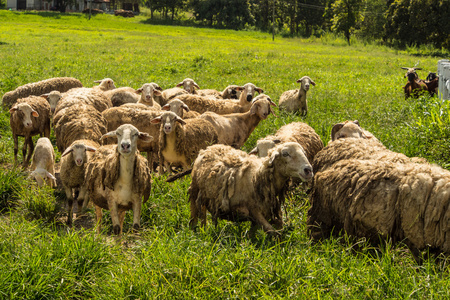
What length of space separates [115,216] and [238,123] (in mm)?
4187

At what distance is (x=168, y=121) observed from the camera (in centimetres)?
800

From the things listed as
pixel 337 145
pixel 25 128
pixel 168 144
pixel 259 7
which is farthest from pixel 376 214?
pixel 259 7

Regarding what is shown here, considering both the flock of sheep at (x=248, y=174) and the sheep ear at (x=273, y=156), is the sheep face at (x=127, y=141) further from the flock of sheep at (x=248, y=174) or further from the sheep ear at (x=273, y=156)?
the sheep ear at (x=273, y=156)

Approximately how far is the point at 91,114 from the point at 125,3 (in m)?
82.4

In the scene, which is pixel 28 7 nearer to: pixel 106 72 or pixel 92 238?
pixel 106 72

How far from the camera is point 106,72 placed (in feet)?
60.2

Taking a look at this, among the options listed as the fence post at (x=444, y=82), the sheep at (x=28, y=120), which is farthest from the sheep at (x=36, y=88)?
the fence post at (x=444, y=82)

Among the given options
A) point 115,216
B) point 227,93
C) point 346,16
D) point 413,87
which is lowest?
point 115,216

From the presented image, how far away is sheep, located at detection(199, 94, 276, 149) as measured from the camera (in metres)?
9.02

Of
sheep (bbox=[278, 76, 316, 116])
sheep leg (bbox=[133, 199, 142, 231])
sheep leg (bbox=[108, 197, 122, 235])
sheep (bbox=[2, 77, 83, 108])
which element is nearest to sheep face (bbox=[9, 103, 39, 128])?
sheep (bbox=[2, 77, 83, 108])

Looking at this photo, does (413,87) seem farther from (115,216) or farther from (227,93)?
(115,216)

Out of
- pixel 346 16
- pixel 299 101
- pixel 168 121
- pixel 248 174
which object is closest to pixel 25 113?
pixel 168 121

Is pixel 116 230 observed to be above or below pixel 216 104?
below

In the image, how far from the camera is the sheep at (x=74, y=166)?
22.6 feet
